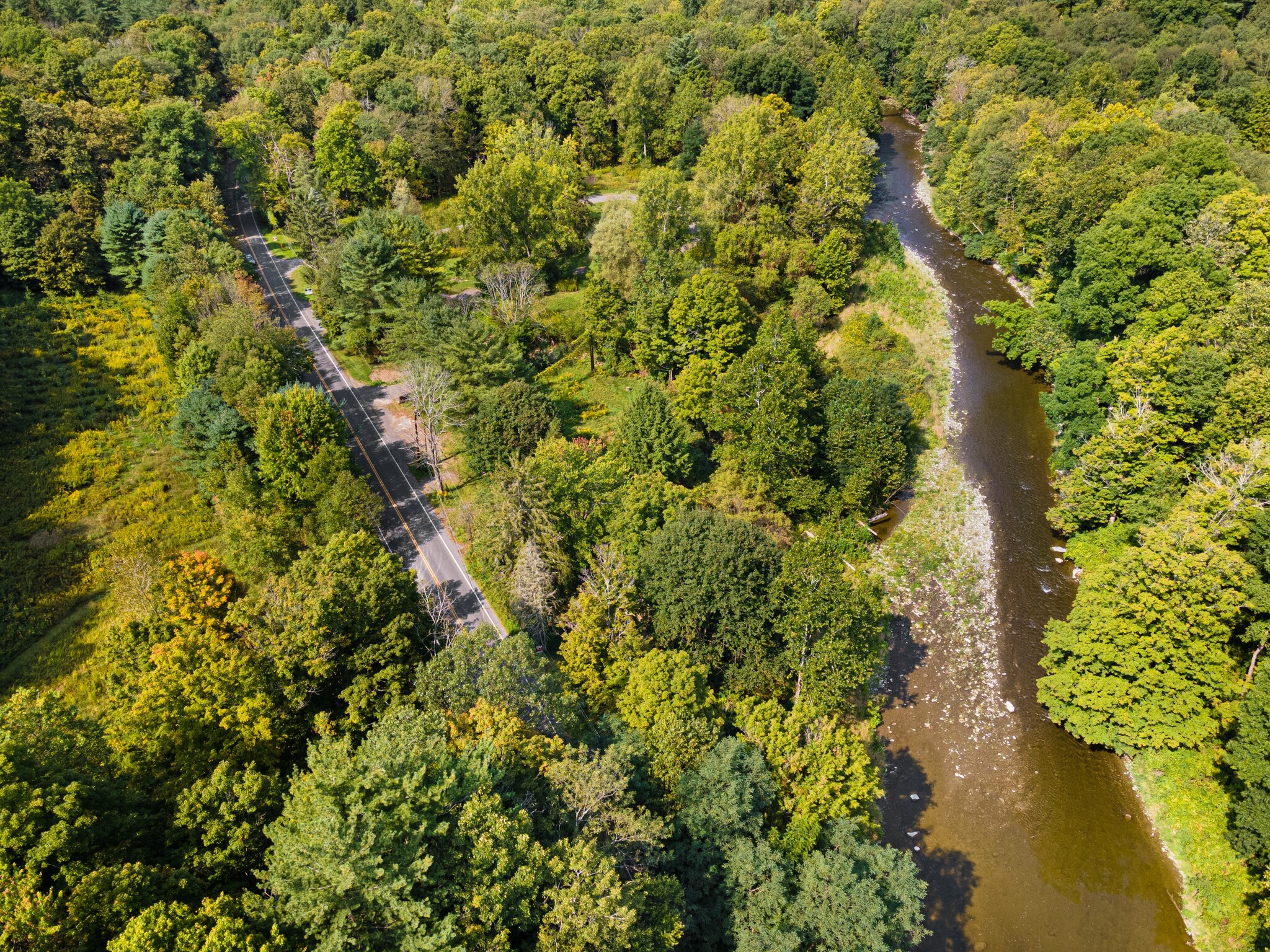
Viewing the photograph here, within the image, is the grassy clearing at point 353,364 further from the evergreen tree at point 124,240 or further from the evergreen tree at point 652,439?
the evergreen tree at point 652,439

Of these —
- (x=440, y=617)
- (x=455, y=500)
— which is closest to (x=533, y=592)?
(x=440, y=617)

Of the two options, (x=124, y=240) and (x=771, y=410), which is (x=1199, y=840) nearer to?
(x=771, y=410)

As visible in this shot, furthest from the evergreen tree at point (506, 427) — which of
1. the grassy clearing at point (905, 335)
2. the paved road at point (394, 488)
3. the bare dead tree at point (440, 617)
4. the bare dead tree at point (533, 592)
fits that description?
the grassy clearing at point (905, 335)

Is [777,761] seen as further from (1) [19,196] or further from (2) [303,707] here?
(1) [19,196]

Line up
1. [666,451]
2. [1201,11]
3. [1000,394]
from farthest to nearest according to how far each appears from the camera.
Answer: [1201,11]
[1000,394]
[666,451]

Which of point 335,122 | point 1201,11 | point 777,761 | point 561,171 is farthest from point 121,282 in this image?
point 1201,11

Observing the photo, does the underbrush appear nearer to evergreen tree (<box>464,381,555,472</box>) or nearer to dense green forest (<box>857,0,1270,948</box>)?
evergreen tree (<box>464,381,555,472</box>)

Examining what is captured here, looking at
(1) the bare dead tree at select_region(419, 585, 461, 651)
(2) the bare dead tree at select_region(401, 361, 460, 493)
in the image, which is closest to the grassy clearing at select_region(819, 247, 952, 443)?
(2) the bare dead tree at select_region(401, 361, 460, 493)
